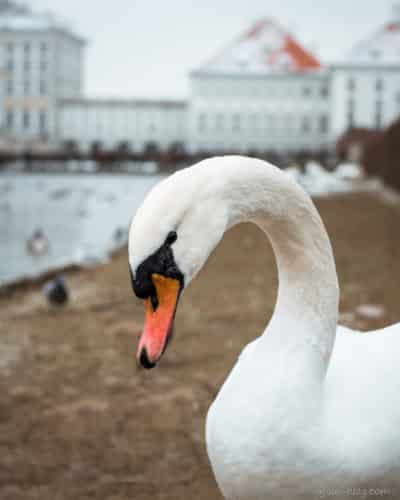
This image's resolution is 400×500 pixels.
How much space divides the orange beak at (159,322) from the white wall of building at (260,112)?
5284cm

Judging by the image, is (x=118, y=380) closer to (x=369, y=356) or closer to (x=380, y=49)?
(x=369, y=356)

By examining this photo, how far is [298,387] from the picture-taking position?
4.61ft

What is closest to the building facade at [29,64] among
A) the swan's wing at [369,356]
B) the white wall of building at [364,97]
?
the white wall of building at [364,97]

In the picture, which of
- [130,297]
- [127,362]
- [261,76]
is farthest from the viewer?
[261,76]

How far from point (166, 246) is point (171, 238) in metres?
0.02

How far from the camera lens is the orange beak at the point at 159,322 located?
47.8 inches

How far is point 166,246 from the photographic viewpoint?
3.99 ft

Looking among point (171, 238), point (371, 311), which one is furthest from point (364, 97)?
point (171, 238)

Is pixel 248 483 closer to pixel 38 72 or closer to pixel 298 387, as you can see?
pixel 298 387

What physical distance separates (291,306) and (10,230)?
369 inches

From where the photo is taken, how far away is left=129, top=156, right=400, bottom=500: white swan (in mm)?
1228

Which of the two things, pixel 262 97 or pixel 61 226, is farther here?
pixel 262 97

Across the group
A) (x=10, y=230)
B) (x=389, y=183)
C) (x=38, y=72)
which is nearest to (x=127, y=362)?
(x=10, y=230)

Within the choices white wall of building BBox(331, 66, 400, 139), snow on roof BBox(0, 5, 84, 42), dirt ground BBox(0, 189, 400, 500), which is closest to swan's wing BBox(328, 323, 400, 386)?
dirt ground BBox(0, 189, 400, 500)
